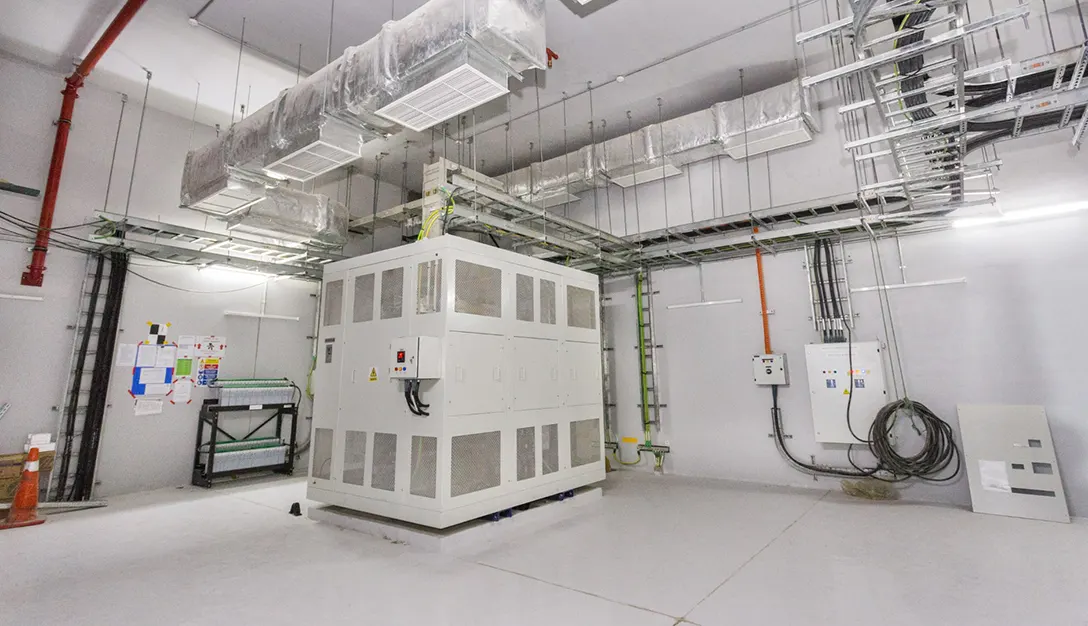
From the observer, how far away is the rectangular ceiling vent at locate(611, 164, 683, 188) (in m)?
5.83

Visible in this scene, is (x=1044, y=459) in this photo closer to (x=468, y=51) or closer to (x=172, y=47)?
(x=468, y=51)

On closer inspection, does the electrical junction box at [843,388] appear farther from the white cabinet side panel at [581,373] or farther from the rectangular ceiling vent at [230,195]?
the rectangular ceiling vent at [230,195]

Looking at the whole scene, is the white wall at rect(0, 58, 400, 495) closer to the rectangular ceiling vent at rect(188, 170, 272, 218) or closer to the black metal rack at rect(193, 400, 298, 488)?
the black metal rack at rect(193, 400, 298, 488)

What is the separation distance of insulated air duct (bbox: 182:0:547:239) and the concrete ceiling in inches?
38.9

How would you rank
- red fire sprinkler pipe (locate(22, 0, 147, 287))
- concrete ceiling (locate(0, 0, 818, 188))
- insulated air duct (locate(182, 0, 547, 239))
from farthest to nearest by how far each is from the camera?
1. red fire sprinkler pipe (locate(22, 0, 147, 287))
2. concrete ceiling (locate(0, 0, 818, 188))
3. insulated air duct (locate(182, 0, 547, 239))

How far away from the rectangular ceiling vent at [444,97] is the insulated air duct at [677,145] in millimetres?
2854

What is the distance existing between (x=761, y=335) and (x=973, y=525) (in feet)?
8.30

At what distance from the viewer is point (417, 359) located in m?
3.59

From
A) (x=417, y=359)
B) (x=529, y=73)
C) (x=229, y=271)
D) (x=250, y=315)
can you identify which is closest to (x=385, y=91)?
(x=417, y=359)

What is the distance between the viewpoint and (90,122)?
17.1 feet

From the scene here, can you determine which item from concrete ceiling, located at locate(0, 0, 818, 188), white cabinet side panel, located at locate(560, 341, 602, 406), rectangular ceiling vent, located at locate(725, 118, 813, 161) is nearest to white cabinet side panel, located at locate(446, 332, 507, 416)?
white cabinet side panel, located at locate(560, 341, 602, 406)

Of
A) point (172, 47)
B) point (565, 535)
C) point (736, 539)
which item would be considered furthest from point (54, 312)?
point (736, 539)

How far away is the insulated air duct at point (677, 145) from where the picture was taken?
190 inches

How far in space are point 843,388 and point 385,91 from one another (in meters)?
5.11
